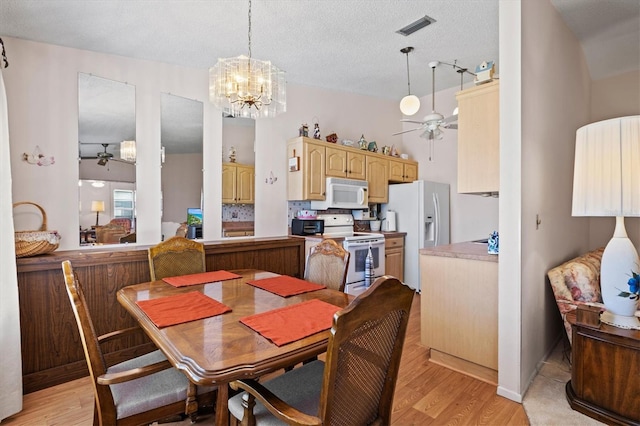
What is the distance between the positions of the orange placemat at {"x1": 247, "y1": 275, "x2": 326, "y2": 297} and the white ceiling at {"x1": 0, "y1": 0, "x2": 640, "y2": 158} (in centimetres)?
206

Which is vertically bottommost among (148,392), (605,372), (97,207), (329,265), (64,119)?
(605,372)

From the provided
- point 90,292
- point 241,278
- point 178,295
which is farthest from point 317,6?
point 90,292

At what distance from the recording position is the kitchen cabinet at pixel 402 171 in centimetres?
498

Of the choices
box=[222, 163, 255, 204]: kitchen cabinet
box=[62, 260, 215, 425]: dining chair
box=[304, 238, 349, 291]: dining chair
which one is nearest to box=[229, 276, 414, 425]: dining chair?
box=[62, 260, 215, 425]: dining chair

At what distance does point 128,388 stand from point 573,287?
9.42 feet

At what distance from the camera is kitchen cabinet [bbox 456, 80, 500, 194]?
93.3 inches

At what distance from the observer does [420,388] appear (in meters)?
2.21

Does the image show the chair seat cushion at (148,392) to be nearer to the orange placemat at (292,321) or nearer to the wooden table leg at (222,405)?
the wooden table leg at (222,405)

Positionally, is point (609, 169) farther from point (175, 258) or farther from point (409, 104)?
point (175, 258)

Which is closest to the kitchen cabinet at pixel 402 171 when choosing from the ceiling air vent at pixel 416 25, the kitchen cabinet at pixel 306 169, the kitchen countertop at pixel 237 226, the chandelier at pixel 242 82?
the kitchen cabinet at pixel 306 169

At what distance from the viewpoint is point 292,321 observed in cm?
138

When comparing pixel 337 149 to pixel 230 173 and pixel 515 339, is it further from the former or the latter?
pixel 515 339

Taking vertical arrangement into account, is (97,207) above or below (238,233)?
above

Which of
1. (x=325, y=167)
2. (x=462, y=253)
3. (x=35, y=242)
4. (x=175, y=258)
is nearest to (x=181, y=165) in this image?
(x=175, y=258)
